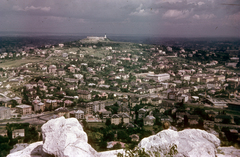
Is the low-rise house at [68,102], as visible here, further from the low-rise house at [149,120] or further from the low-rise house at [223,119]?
the low-rise house at [223,119]

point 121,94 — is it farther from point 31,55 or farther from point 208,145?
point 208,145

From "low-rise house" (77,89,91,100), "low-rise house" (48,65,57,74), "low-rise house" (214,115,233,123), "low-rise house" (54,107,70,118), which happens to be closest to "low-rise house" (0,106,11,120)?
"low-rise house" (54,107,70,118)

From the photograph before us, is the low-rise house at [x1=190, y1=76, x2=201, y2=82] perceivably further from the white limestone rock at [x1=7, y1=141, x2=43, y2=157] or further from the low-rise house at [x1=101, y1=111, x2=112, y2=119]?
the white limestone rock at [x1=7, y1=141, x2=43, y2=157]

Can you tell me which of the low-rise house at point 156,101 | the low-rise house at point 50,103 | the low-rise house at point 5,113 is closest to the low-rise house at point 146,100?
the low-rise house at point 156,101

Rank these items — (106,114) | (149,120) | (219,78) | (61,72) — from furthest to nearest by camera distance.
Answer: (61,72) < (219,78) < (106,114) < (149,120)

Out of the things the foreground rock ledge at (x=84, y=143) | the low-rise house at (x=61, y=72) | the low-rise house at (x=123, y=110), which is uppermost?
the foreground rock ledge at (x=84, y=143)

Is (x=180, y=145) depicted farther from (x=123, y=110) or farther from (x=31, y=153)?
(x=123, y=110)

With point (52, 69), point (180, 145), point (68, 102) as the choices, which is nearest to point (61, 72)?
point (52, 69)
